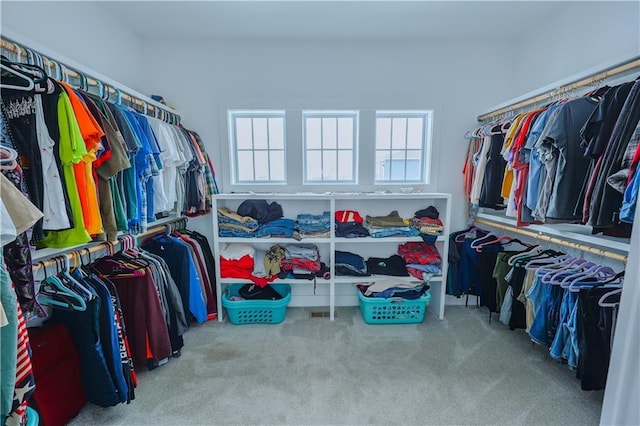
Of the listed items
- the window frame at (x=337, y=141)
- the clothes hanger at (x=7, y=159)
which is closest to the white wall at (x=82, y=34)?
the clothes hanger at (x=7, y=159)

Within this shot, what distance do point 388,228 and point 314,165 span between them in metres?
0.95

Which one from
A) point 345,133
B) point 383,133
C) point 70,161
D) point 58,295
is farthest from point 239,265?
point 383,133

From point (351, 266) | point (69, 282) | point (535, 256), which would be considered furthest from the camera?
point (351, 266)

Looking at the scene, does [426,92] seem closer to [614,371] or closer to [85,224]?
[614,371]

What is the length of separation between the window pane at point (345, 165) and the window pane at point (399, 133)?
444mm

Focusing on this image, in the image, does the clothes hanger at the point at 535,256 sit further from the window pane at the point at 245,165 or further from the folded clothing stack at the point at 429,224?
the window pane at the point at 245,165

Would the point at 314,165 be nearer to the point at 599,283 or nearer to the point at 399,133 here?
the point at 399,133

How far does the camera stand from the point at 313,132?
273 cm

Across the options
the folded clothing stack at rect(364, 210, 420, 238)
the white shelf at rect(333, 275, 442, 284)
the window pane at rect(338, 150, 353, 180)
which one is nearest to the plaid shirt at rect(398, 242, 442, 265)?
the white shelf at rect(333, 275, 442, 284)

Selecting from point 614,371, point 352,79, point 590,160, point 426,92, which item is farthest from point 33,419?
point 426,92

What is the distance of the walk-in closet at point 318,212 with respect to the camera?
3.95 ft

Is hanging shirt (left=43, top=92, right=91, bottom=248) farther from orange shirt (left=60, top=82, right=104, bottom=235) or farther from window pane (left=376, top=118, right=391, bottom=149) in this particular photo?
window pane (left=376, top=118, right=391, bottom=149)

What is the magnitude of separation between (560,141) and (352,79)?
5.58 ft

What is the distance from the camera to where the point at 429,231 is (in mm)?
2393
